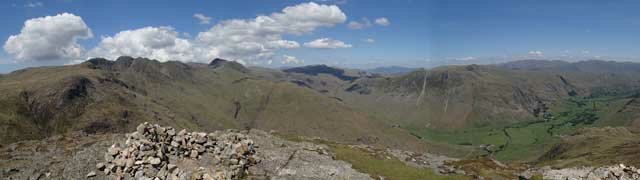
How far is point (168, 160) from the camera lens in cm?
5134

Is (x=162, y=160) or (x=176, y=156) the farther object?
(x=176, y=156)

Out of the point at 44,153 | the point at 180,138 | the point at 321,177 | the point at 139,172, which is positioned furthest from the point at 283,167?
the point at 44,153

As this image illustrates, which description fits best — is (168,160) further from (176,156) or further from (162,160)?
(176,156)

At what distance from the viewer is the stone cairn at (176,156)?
4784 centimetres

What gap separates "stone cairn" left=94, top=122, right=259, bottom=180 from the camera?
47844mm

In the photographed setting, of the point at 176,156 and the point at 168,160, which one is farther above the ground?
the point at 176,156

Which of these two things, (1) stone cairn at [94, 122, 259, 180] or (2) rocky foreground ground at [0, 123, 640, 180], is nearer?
(1) stone cairn at [94, 122, 259, 180]

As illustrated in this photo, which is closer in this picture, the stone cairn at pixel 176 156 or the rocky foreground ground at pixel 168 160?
the stone cairn at pixel 176 156

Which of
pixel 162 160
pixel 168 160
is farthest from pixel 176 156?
pixel 162 160

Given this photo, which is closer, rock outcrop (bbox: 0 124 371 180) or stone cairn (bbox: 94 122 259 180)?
stone cairn (bbox: 94 122 259 180)

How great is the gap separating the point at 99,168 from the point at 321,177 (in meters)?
26.0

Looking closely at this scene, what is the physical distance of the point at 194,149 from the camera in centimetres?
5531

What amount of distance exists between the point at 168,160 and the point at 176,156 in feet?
5.46

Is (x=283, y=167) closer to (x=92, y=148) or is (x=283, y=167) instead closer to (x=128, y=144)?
(x=128, y=144)
